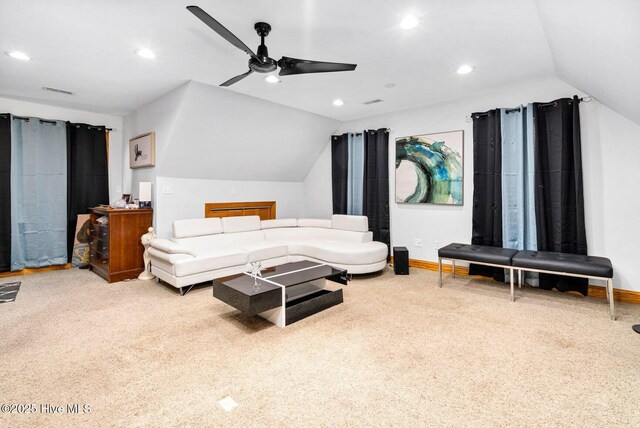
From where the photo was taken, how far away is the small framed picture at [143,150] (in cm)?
446

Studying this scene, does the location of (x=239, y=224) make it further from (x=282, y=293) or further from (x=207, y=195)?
(x=282, y=293)

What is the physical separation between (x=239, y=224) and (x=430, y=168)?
312cm

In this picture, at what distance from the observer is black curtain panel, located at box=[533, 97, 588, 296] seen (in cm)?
354

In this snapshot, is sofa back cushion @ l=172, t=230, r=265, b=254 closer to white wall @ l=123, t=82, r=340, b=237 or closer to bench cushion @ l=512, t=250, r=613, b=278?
white wall @ l=123, t=82, r=340, b=237

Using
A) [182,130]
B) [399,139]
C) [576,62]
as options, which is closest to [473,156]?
[399,139]

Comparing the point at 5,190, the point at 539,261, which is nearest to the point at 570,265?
the point at 539,261

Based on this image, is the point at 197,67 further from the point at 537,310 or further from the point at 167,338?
the point at 537,310

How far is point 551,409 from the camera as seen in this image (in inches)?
68.2

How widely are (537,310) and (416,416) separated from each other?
226cm

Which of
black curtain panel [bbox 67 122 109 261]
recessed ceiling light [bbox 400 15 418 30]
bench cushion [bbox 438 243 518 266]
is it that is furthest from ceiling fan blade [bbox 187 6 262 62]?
black curtain panel [bbox 67 122 109 261]

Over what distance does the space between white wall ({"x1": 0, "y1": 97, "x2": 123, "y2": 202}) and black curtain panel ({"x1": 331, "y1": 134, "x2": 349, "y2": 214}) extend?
3765mm

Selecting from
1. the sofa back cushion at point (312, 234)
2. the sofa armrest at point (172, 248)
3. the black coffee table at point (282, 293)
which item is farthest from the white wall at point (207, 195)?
the black coffee table at point (282, 293)

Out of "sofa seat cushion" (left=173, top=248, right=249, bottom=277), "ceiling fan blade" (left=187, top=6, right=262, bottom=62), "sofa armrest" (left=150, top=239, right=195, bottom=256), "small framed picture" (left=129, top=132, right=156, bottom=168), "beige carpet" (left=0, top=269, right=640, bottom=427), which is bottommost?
"beige carpet" (left=0, top=269, right=640, bottom=427)

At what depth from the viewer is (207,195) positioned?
16.6 ft
